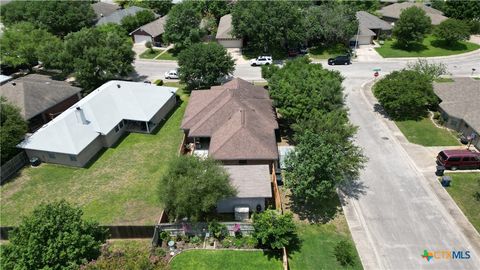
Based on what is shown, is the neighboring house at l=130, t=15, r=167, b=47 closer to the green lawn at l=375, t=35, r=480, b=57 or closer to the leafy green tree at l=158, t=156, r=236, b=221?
the green lawn at l=375, t=35, r=480, b=57

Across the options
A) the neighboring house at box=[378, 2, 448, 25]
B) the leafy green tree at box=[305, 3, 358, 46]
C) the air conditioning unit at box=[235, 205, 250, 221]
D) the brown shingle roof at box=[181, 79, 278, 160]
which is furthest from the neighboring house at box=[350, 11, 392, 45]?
the air conditioning unit at box=[235, 205, 250, 221]

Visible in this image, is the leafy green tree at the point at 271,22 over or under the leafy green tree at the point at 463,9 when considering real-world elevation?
over

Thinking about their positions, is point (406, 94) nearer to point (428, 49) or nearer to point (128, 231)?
point (428, 49)

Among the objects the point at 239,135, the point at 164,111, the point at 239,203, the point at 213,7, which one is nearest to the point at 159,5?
the point at 213,7

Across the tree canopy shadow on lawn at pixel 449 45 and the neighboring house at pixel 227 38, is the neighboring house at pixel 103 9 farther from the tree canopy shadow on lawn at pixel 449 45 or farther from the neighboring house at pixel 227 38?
the tree canopy shadow on lawn at pixel 449 45

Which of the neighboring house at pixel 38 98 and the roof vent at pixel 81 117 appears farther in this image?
the neighboring house at pixel 38 98

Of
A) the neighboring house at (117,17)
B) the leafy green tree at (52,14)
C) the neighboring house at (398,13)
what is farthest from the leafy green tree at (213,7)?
the neighboring house at (398,13)

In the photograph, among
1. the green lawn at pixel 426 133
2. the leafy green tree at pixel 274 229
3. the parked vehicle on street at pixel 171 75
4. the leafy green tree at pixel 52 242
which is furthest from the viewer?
the parked vehicle on street at pixel 171 75
